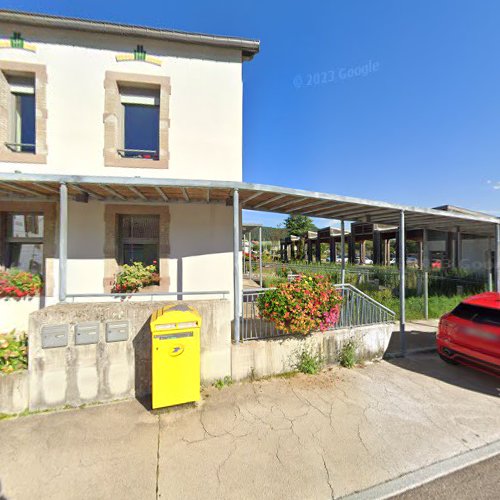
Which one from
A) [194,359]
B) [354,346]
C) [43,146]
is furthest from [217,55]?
[354,346]

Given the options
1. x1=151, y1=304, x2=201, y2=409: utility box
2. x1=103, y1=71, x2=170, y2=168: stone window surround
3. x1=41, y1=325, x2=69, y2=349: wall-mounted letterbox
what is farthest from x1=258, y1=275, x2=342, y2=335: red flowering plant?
x1=103, y1=71, x2=170, y2=168: stone window surround

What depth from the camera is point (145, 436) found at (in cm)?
297

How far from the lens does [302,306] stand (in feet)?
14.1

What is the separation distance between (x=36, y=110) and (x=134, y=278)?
14.3 ft

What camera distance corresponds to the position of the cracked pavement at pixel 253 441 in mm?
2379

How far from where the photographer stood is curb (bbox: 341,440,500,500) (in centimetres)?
232

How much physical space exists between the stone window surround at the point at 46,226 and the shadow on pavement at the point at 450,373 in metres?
7.35

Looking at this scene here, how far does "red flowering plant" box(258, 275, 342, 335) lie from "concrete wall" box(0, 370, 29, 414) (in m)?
3.49

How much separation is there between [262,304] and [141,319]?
1985 millimetres

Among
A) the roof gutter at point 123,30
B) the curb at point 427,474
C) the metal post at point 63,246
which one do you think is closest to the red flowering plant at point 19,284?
the metal post at point 63,246

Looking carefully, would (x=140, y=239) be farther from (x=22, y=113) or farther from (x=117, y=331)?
(x=22, y=113)

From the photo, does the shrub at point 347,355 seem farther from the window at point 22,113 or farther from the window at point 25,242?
A: the window at point 22,113

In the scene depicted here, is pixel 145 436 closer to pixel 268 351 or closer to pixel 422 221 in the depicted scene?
pixel 268 351

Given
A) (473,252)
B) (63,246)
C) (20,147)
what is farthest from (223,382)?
(473,252)
